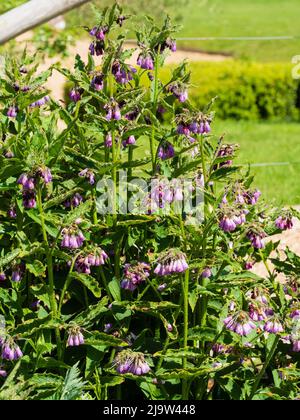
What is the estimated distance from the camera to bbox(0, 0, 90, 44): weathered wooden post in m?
2.98

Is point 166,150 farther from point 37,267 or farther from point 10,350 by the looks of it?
point 10,350

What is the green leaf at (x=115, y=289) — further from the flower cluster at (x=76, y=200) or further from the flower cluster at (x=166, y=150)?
the flower cluster at (x=166, y=150)

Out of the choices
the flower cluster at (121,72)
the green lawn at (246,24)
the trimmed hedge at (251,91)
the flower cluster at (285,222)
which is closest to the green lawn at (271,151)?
the trimmed hedge at (251,91)

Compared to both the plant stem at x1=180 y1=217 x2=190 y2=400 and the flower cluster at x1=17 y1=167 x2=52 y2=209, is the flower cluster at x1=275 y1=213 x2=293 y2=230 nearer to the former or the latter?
the plant stem at x1=180 y1=217 x2=190 y2=400

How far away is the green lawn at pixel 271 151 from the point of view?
7258 mm

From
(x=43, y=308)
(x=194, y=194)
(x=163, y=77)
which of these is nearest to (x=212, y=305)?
(x=194, y=194)

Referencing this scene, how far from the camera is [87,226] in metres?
2.84

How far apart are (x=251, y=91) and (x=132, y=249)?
908cm

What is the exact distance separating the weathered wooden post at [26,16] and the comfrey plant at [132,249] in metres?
0.12

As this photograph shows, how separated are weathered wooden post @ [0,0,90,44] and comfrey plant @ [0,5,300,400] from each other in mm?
119

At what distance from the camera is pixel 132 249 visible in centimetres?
311

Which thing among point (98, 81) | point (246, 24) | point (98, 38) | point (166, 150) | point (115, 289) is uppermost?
point (246, 24)

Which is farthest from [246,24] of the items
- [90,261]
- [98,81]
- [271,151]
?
[90,261]
